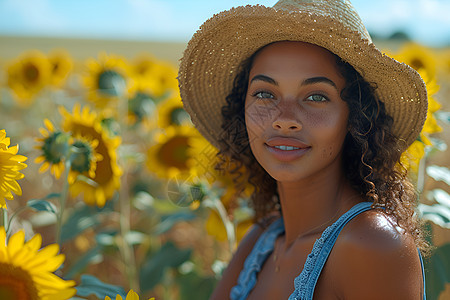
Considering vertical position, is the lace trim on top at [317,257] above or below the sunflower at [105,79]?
below

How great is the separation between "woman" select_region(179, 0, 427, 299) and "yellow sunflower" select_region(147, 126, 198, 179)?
2.35ft

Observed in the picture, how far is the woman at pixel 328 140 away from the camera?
1100 millimetres

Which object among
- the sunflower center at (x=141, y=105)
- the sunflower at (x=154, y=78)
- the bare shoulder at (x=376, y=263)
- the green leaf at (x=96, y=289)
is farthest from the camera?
the sunflower at (x=154, y=78)

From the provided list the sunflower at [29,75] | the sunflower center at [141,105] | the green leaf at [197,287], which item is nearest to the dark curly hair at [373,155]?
the green leaf at [197,287]

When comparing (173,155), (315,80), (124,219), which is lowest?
(124,219)

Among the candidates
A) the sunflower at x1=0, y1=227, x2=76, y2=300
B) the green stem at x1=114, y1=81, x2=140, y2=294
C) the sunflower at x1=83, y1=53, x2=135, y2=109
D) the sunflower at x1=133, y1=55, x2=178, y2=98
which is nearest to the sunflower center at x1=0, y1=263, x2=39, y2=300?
the sunflower at x1=0, y1=227, x2=76, y2=300

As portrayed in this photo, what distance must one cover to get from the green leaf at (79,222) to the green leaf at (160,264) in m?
0.28

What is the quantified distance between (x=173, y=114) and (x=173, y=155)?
1.27ft

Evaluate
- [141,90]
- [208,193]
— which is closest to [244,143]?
[208,193]

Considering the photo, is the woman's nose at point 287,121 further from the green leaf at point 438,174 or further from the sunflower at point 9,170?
the green leaf at point 438,174

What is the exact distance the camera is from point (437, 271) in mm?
1649

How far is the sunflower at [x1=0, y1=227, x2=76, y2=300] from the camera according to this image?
0.93 m

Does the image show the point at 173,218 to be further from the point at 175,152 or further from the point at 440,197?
the point at 440,197

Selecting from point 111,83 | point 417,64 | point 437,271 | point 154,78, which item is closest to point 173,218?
point 111,83
